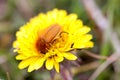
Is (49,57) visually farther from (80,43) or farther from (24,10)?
(24,10)

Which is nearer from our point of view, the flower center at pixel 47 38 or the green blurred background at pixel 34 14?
the flower center at pixel 47 38

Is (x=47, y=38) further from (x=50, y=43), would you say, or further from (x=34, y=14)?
(x=34, y=14)

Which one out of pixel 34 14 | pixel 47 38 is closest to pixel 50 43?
pixel 47 38

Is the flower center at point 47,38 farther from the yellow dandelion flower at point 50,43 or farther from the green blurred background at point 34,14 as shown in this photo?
the green blurred background at point 34,14

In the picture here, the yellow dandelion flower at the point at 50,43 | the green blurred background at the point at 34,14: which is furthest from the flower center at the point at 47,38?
the green blurred background at the point at 34,14

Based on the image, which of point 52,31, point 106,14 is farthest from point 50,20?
point 106,14
